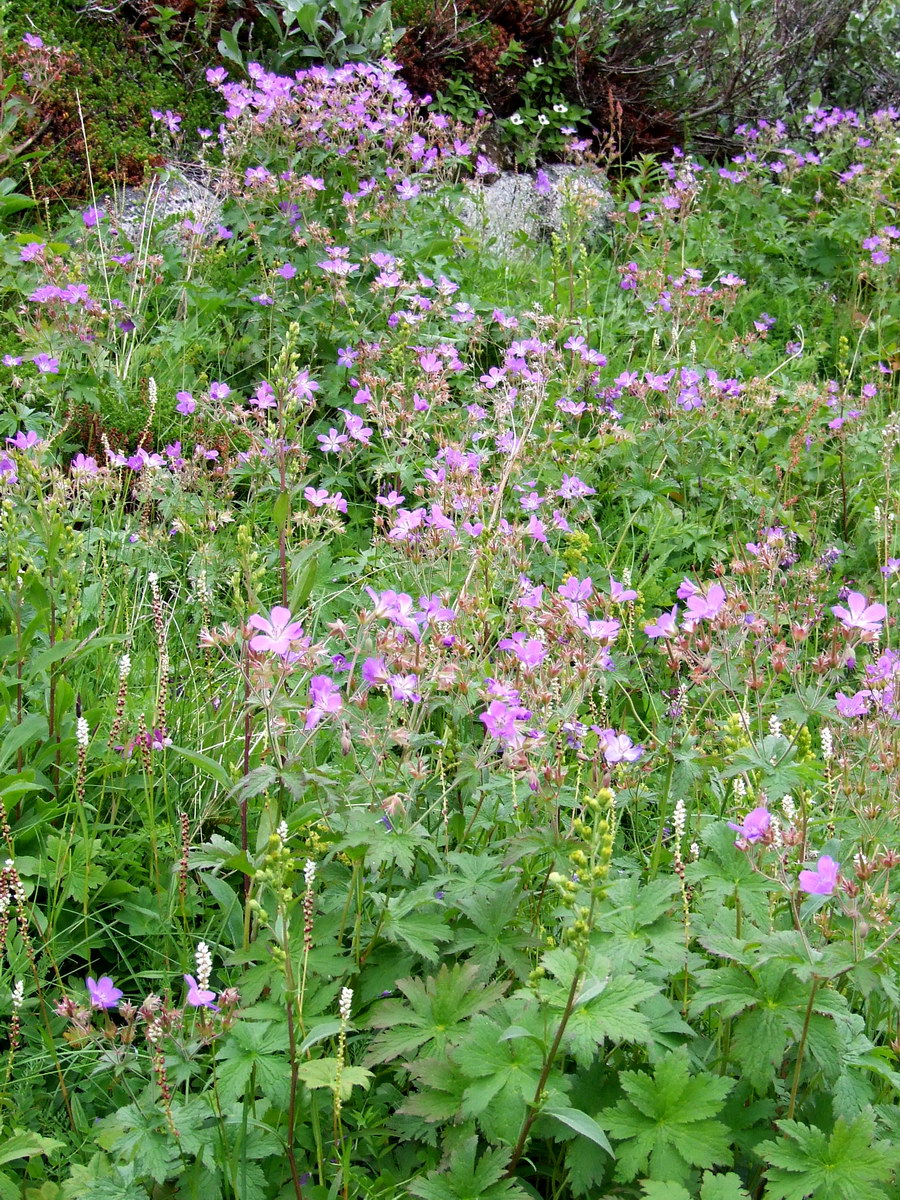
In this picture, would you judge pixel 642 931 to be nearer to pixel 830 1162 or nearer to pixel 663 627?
pixel 830 1162

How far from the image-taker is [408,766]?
168 cm

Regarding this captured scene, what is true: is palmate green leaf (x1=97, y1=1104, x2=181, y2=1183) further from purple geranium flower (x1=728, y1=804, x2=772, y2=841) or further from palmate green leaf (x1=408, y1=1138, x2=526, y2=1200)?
purple geranium flower (x1=728, y1=804, x2=772, y2=841)

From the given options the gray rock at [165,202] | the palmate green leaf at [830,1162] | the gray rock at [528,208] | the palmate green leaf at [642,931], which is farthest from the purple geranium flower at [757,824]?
the gray rock at [528,208]

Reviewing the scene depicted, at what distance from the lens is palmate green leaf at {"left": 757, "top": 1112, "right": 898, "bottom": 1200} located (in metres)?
1.37

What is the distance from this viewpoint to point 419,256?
14.0 ft

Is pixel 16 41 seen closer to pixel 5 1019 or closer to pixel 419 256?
pixel 419 256

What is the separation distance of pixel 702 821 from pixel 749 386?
217 cm

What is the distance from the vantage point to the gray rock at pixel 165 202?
429 cm

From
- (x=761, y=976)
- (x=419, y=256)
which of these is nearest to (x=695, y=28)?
(x=419, y=256)

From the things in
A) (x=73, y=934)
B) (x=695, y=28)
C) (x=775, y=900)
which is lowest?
(x=73, y=934)

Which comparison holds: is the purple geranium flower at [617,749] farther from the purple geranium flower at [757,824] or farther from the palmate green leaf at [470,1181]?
the palmate green leaf at [470,1181]

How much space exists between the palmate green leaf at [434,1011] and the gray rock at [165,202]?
3.33m

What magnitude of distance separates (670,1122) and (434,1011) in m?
0.37

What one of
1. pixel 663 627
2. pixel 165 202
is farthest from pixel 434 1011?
pixel 165 202
